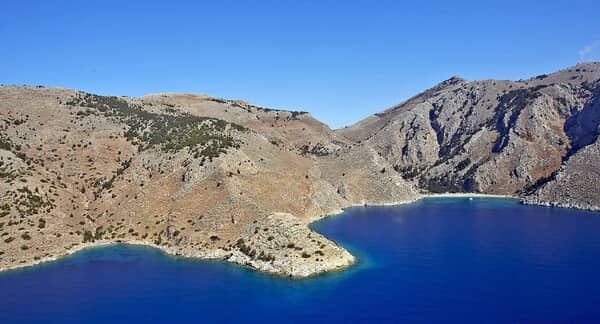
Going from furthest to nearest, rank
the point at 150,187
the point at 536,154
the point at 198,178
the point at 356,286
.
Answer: the point at 536,154 → the point at 150,187 → the point at 198,178 → the point at 356,286

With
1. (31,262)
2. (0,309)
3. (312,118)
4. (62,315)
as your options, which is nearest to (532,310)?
(62,315)

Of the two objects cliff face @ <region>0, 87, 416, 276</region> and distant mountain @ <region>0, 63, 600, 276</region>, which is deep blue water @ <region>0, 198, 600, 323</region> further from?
distant mountain @ <region>0, 63, 600, 276</region>

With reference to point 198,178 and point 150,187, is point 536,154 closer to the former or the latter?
point 198,178

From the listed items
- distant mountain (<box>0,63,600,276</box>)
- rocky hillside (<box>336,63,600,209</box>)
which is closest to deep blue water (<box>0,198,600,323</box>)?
distant mountain (<box>0,63,600,276</box>)

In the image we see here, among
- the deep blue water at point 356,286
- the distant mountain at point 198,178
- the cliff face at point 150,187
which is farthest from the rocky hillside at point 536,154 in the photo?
the deep blue water at point 356,286

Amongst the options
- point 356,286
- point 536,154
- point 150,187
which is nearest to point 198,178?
point 150,187

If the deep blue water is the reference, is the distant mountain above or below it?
above
